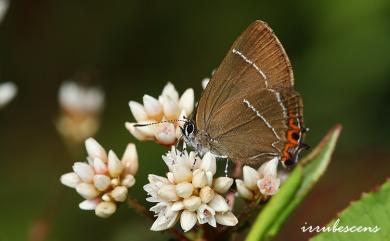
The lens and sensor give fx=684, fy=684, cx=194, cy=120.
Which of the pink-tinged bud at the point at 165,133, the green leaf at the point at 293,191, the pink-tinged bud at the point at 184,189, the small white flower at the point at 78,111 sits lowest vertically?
the green leaf at the point at 293,191

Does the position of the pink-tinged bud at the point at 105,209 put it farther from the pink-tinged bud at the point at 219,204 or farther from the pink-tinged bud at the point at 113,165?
the pink-tinged bud at the point at 219,204

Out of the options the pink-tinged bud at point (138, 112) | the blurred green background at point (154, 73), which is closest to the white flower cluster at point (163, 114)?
the pink-tinged bud at point (138, 112)

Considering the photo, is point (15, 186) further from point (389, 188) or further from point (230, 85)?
point (389, 188)

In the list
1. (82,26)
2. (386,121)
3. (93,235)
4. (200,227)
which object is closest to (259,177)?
(200,227)

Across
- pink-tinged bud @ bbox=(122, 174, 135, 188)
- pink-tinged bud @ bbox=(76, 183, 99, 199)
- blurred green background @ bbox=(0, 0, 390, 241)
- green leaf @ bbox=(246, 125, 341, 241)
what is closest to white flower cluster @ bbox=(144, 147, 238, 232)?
green leaf @ bbox=(246, 125, 341, 241)

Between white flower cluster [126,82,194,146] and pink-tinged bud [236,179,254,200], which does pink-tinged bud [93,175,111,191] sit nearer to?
white flower cluster [126,82,194,146]

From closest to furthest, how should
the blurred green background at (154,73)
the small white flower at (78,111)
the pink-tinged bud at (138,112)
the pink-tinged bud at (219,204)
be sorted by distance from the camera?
the pink-tinged bud at (219,204) < the pink-tinged bud at (138,112) < the small white flower at (78,111) < the blurred green background at (154,73)
